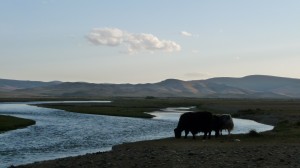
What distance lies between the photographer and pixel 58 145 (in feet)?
109

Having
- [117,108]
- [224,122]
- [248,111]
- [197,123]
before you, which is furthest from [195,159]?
[117,108]

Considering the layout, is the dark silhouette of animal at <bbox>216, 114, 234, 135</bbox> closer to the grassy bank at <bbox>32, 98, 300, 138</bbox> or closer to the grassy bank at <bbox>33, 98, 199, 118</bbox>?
the grassy bank at <bbox>32, 98, 300, 138</bbox>

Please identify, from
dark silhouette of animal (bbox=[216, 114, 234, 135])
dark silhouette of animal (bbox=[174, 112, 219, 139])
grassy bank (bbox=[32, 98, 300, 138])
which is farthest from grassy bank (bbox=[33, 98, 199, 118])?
dark silhouette of animal (bbox=[174, 112, 219, 139])

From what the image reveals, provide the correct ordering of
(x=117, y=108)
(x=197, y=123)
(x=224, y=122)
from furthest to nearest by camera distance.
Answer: (x=117, y=108), (x=224, y=122), (x=197, y=123)

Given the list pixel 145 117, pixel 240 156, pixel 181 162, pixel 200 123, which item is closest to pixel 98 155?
pixel 181 162

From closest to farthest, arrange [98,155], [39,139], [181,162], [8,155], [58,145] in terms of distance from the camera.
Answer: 1. [181,162]
2. [98,155]
3. [8,155]
4. [58,145]
5. [39,139]

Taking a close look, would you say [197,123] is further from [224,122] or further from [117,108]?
[117,108]

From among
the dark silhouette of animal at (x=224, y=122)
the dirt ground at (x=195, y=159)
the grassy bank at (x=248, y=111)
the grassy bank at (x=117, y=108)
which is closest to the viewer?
the dirt ground at (x=195, y=159)

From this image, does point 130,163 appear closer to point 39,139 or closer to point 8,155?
point 8,155

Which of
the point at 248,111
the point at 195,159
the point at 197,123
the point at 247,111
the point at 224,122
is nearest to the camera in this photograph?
the point at 195,159

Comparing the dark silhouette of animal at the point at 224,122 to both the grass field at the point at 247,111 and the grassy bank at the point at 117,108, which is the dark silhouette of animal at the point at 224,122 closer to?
the grass field at the point at 247,111

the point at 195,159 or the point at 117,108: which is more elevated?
the point at 117,108

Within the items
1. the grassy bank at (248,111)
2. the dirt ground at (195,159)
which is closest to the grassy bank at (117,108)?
the grassy bank at (248,111)

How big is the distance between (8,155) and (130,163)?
10.6 m
